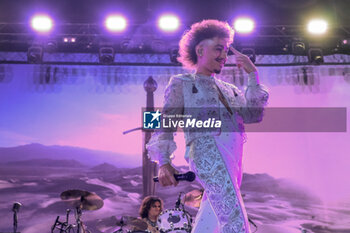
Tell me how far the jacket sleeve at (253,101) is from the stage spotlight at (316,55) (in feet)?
25.0

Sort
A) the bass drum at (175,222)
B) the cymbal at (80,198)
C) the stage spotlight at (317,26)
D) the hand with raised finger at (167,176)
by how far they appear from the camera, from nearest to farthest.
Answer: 1. the hand with raised finger at (167,176)
2. the bass drum at (175,222)
3. the cymbal at (80,198)
4. the stage spotlight at (317,26)

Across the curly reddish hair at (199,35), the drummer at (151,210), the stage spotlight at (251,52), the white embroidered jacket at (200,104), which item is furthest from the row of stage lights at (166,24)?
the white embroidered jacket at (200,104)

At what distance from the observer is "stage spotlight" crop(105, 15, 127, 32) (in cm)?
828

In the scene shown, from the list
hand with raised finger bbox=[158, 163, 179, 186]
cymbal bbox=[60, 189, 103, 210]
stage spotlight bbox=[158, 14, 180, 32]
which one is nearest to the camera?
hand with raised finger bbox=[158, 163, 179, 186]

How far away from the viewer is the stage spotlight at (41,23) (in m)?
8.30

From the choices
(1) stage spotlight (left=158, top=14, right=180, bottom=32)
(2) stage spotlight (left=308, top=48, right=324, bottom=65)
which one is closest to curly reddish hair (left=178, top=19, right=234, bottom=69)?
(1) stage spotlight (left=158, top=14, right=180, bottom=32)

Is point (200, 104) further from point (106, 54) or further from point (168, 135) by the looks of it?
point (106, 54)

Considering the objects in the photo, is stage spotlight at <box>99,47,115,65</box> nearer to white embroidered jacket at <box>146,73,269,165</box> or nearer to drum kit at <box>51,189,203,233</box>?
drum kit at <box>51,189,203,233</box>

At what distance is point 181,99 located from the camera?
201cm

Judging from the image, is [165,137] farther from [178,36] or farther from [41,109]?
[41,109]

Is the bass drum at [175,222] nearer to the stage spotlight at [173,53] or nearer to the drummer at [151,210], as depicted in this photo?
the drummer at [151,210]

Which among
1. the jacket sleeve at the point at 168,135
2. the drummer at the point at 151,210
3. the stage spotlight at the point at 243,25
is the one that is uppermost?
the stage spotlight at the point at 243,25

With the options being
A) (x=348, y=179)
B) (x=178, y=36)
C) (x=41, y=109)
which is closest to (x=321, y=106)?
(x=348, y=179)

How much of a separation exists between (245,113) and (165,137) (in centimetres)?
50
